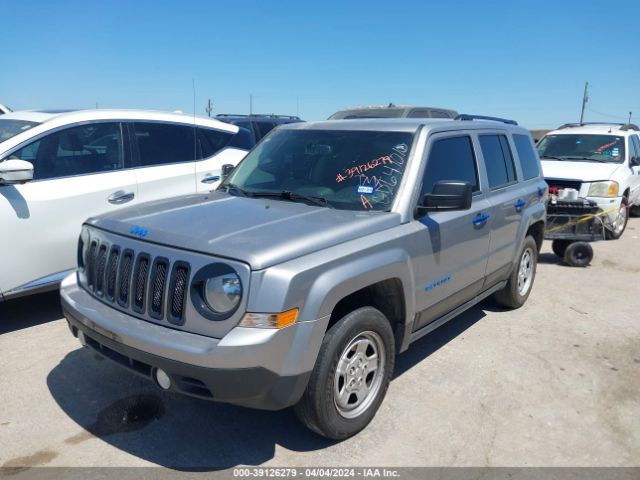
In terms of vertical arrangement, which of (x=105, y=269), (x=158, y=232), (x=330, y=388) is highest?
(x=158, y=232)

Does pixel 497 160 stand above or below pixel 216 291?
above

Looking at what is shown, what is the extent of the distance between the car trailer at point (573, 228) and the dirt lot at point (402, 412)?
2.75 metres

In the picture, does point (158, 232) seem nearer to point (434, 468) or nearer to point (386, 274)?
point (386, 274)

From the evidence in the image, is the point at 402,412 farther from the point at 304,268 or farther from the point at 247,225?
the point at 247,225

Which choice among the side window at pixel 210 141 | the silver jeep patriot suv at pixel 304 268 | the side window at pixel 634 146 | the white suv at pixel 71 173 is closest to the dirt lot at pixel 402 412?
the silver jeep patriot suv at pixel 304 268

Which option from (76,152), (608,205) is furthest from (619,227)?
(76,152)

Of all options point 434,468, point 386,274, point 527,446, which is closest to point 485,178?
point 386,274

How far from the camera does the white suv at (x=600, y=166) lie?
9.23 meters

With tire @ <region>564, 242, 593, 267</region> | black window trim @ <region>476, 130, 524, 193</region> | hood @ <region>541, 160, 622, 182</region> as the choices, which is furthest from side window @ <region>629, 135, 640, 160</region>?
black window trim @ <region>476, 130, 524, 193</region>

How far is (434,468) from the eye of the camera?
3127 mm

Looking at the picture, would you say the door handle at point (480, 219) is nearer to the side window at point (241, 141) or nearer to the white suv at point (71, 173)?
the white suv at point (71, 173)

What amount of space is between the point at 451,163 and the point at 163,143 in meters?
3.16

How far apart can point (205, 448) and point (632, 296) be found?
18.0 feet

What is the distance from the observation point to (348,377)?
326 cm
